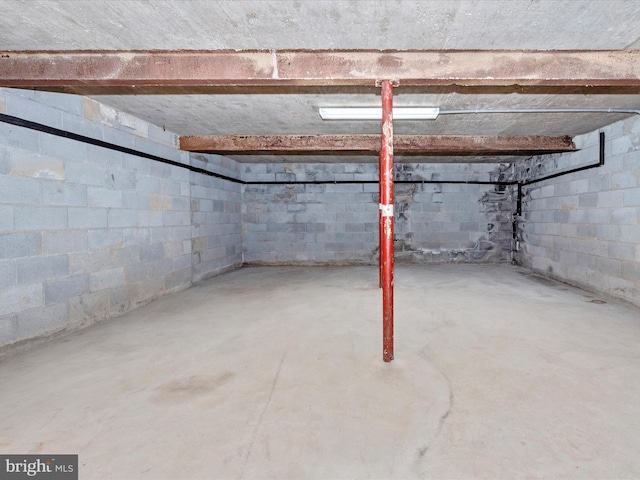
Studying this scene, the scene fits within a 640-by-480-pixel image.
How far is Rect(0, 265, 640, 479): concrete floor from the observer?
1.34 m

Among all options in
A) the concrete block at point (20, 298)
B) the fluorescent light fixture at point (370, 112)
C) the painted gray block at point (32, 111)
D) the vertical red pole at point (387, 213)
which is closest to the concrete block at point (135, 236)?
the concrete block at point (20, 298)

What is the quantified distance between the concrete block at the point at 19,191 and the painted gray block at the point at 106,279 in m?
0.89

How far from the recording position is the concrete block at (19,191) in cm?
238

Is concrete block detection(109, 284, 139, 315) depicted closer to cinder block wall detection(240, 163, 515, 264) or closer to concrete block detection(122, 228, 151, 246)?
concrete block detection(122, 228, 151, 246)

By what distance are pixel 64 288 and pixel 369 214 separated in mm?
5375

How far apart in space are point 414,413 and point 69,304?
316 centimetres

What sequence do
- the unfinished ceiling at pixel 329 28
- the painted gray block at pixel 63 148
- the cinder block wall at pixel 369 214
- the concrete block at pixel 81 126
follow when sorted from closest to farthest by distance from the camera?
1. the unfinished ceiling at pixel 329 28
2. the painted gray block at pixel 63 148
3. the concrete block at pixel 81 126
4. the cinder block wall at pixel 369 214

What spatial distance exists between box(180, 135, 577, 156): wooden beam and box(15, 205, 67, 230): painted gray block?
2163mm

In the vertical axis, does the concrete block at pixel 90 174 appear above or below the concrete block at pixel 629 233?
above

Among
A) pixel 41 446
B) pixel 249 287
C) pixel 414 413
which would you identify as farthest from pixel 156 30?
pixel 249 287

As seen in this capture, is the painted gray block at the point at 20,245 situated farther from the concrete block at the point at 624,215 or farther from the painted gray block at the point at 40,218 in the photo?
the concrete block at the point at 624,215

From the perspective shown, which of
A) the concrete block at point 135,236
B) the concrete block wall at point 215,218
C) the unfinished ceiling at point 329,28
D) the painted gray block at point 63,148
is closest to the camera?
the unfinished ceiling at point 329,28

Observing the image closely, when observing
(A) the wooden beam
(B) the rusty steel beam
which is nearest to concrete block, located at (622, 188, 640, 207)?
(A) the wooden beam

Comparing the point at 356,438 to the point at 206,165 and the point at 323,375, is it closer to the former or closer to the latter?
the point at 323,375
